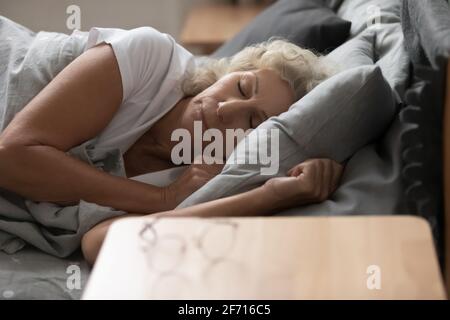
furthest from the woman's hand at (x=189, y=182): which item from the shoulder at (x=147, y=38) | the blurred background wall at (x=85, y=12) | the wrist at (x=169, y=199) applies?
the blurred background wall at (x=85, y=12)

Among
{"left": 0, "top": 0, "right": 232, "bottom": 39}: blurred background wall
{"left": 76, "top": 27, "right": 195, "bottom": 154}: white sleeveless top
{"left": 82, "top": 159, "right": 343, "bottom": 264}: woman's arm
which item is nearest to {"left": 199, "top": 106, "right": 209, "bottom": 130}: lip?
{"left": 76, "top": 27, "right": 195, "bottom": 154}: white sleeveless top

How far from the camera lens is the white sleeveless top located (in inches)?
53.3

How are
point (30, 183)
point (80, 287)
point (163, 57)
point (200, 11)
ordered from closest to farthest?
point (80, 287), point (30, 183), point (163, 57), point (200, 11)

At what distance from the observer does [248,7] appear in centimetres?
279

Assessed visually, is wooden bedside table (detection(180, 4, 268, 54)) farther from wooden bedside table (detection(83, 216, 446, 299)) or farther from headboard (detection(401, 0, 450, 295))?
wooden bedside table (detection(83, 216, 446, 299))

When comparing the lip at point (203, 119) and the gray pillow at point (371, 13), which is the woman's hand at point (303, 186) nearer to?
the lip at point (203, 119)

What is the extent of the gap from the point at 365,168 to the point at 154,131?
494 mm

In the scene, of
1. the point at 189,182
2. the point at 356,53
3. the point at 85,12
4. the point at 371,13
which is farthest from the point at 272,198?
the point at 85,12

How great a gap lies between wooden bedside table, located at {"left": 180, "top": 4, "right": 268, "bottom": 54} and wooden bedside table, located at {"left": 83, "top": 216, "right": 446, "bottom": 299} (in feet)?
5.42

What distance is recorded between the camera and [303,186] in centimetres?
110

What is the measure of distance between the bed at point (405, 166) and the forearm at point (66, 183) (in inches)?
4.1
